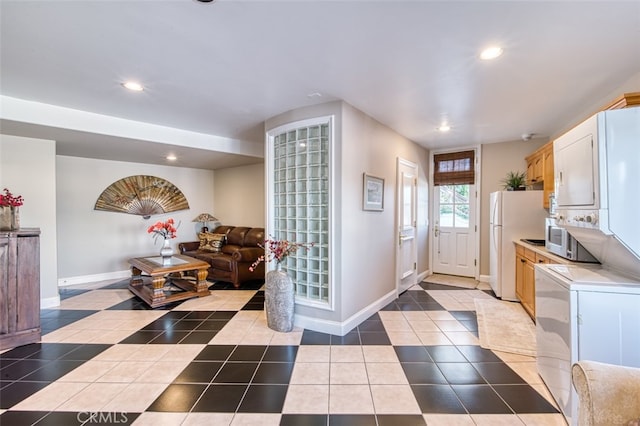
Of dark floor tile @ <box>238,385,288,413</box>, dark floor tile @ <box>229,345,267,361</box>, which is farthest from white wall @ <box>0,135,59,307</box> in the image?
dark floor tile @ <box>238,385,288,413</box>

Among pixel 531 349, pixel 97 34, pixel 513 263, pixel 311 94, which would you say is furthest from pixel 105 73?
pixel 513 263

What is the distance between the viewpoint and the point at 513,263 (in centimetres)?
402

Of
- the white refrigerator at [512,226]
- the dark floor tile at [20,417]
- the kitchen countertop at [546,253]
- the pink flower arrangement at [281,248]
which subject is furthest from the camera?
the white refrigerator at [512,226]

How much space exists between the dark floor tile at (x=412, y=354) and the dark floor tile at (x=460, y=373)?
14cm

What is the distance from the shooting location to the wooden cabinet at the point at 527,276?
10.7 feet

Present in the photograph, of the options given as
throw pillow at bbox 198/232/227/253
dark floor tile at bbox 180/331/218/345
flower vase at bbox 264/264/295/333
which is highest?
throw pillow at bbox 198/232/227/253

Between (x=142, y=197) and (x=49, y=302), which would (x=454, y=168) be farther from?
(x=49, y=302)

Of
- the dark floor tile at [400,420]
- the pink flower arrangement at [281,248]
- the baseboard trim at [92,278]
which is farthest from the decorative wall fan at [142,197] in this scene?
the dark floor tile at [400,420]

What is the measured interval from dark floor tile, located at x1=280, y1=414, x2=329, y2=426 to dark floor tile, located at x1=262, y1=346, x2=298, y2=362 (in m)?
0.67

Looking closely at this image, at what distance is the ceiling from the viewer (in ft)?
5.30

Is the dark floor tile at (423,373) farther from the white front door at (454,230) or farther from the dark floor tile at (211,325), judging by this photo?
the white front door at (454,230)

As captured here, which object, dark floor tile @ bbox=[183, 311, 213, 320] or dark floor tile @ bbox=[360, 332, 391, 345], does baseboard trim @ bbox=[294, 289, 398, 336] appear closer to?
dark floor tile @ bbox=[360, 332, 391, 345]

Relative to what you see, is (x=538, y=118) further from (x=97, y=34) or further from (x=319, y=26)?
(x=97, y=34)

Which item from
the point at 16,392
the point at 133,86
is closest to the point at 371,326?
the point at 16,392
